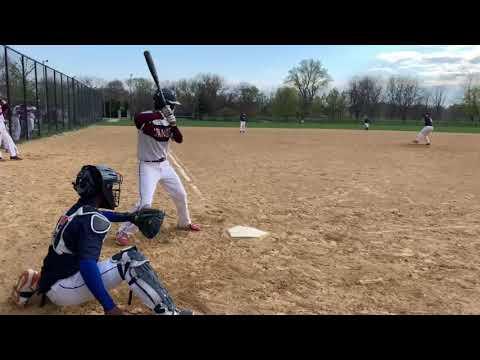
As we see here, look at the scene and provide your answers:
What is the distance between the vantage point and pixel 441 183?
987 cm

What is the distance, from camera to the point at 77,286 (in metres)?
2.91

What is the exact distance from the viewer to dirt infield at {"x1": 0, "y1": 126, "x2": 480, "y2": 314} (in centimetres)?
360

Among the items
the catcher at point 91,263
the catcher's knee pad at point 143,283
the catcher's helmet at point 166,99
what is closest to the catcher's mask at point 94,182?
the catcher at point 91,263

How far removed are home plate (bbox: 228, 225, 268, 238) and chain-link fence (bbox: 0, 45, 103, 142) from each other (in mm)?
11755

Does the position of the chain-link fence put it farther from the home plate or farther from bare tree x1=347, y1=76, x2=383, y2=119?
bare tree x1=347, y1=76, x2=383, y2=119

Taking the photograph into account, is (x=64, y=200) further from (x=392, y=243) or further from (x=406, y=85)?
(x=406, y=85)

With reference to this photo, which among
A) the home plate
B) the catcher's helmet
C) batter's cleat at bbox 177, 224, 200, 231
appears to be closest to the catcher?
the catcher's helmet

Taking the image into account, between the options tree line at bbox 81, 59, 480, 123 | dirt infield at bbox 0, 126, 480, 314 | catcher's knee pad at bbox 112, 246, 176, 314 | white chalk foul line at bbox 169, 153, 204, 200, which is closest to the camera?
catcher's knee pad at bbox 112, 246, 176, 314

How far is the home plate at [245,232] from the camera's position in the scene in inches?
213

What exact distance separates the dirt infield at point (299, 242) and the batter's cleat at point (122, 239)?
0.13 metres

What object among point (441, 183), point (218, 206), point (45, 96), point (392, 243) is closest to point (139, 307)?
point (392, 243)

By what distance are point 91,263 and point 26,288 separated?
0.95 meters

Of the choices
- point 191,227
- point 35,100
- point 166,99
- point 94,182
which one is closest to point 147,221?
point 94,182
